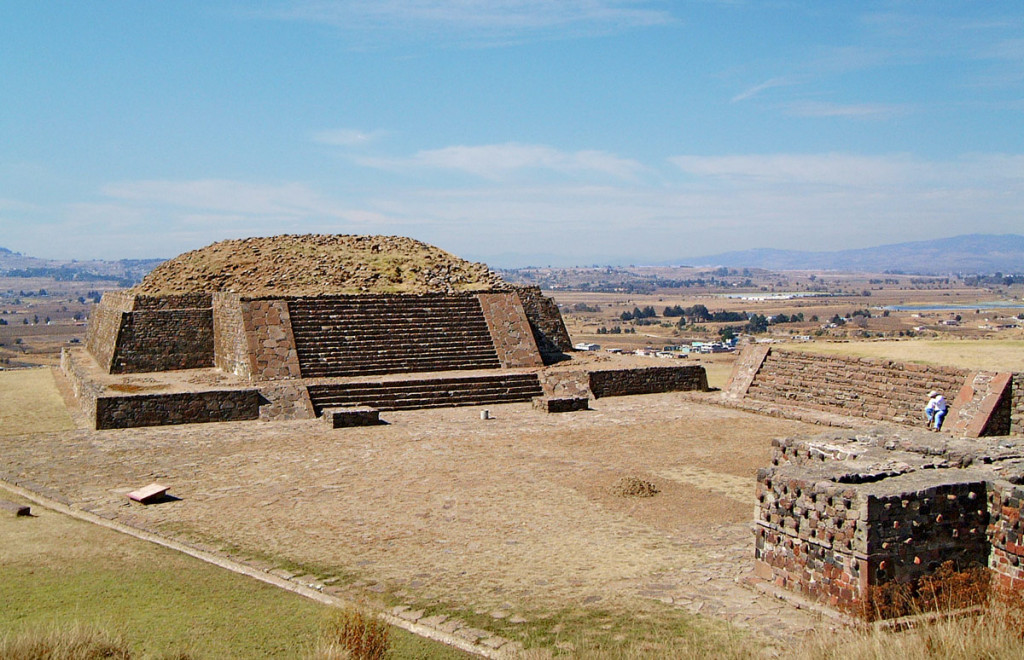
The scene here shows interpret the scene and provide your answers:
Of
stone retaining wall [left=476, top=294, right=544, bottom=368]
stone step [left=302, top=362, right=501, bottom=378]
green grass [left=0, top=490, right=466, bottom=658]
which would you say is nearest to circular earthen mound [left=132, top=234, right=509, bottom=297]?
stone retaining wall [left=476, top=294, right=544, bottom=368]

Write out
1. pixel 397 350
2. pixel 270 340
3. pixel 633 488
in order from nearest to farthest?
pixel 633 488, pixel 270 340, pixel 397 350

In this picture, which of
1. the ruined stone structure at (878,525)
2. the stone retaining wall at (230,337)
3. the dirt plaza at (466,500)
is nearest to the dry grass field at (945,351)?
the dirt plaza at (466,500)

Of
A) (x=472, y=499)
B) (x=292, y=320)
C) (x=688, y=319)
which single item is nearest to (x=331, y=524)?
(x=472, y=499)

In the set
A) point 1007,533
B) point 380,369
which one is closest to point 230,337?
point 380,369

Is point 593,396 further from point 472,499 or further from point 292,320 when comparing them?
point 472,499

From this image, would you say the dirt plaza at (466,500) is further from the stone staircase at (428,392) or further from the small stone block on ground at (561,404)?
the stone staircase at (428,392)

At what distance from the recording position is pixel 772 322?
256ft

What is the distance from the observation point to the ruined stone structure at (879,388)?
599 inches

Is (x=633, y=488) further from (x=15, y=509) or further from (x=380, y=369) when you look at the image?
(x=380, y=369)

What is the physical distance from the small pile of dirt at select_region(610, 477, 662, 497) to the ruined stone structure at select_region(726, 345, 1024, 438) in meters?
6.13

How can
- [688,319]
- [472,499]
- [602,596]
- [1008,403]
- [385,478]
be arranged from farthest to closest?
[688,319]
[1008,403]
[385,478]
[472,499]
[602,596]

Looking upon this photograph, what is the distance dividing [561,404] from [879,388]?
603cm

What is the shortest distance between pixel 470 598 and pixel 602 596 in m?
1.14

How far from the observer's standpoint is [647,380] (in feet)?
71.1
